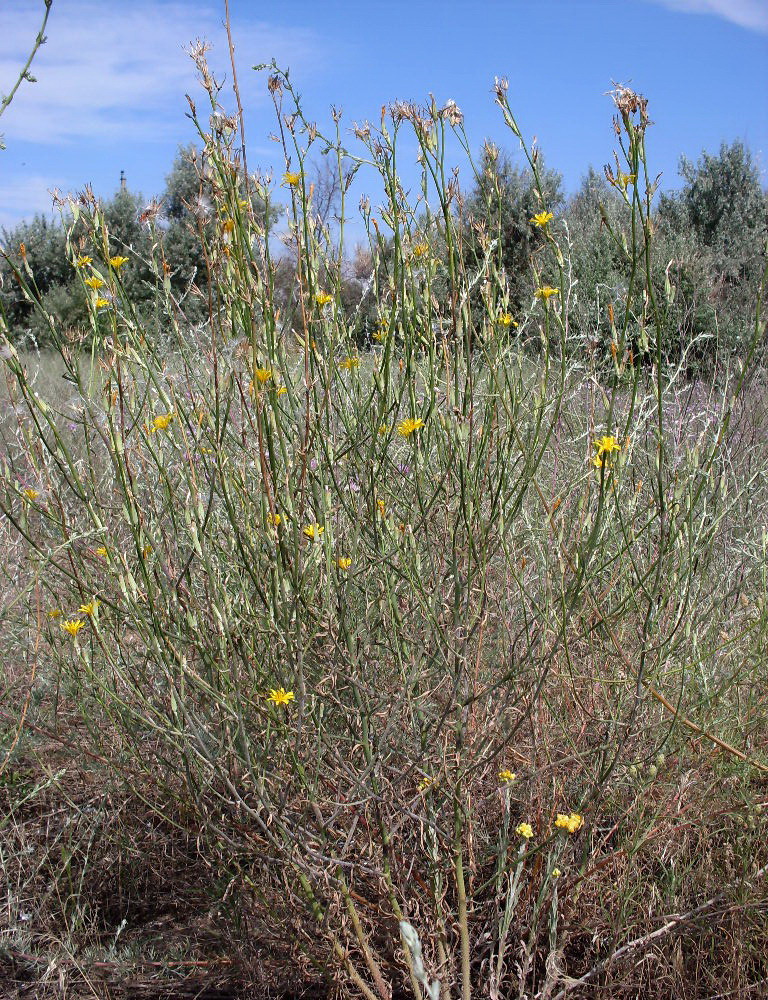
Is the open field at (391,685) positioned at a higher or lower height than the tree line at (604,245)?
lower

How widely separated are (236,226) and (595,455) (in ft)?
2.74

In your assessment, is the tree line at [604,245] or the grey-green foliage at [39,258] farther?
the grey-green foliage at [39,258]

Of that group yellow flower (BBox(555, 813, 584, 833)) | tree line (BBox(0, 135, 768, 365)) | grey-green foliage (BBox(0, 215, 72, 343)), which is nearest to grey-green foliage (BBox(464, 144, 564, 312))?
tree line (BBox(0, 135, 768, 365))


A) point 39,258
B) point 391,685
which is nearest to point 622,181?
point 391,685

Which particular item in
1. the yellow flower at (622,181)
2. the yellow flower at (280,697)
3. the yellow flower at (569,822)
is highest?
the yellow flower at (622,181)

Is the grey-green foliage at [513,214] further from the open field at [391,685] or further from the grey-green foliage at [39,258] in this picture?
the grey-green foliage at [39,258]

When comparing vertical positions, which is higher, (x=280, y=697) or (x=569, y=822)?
(x=280, y=697)

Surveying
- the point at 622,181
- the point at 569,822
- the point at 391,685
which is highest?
the point at 622,181

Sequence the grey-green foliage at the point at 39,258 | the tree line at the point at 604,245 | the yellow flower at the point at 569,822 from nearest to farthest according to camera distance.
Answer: the yellow flower at the point at 569,822 → the tree line at the point at 604,245 → the grey-green foliage at the point at 39,258

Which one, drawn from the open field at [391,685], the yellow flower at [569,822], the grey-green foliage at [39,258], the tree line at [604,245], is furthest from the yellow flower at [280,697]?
the grey-green foliage at [39,258]

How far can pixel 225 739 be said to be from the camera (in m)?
1.89

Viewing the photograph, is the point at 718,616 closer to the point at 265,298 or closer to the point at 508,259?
the point at 265,298

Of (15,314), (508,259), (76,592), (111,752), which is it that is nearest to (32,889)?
(111,752)

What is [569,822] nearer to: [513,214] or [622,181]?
[622,181]
